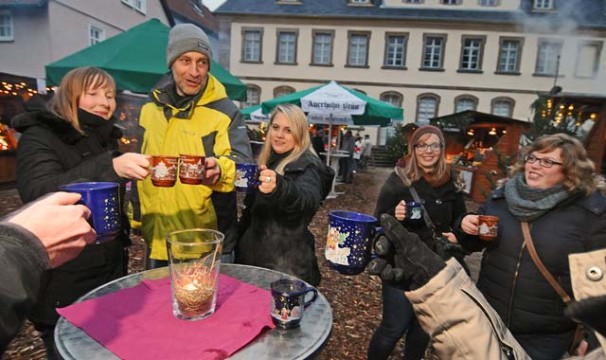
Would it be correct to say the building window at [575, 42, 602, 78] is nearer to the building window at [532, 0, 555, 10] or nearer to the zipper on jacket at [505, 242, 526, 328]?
the building window at [532, 0, 555, 10]

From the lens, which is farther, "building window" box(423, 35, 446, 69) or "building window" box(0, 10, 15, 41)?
"building window" box(423, 35, 446, 69)

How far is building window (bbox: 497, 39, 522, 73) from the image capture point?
21.9 meters

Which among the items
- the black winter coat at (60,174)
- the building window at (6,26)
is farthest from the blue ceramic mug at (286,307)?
the building window at (6,26)

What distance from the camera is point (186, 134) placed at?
200 cm

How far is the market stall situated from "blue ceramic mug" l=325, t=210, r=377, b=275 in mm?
6172

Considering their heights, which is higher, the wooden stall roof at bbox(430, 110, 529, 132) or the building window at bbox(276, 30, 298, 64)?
the building window at bbox(276, 30, 298, 64)

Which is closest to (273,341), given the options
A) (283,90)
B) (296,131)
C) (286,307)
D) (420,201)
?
(286,307)

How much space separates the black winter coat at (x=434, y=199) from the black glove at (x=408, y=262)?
1.31m

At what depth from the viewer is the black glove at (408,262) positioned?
41.4 inches

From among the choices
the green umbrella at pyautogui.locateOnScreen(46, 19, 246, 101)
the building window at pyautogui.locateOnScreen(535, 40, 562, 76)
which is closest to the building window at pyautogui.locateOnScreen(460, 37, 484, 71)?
the building window at pyautogui.locateOnScreen(535, 40, 562, 76)

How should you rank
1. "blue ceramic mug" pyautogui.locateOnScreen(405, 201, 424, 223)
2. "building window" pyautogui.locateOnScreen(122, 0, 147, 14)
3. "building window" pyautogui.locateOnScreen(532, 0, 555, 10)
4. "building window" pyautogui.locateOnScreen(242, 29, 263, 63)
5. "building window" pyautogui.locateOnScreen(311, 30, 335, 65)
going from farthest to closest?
1. "building window" pyautogui.locateOnScreen(242, 29, 263, 63)
2. "building window" pyautogui.locateOnScreen(311, 30, 335, 65)
3. "building window" pyautogui.locateOnScreen(532, 0, 555, 10)
4. "building window" pyautogui.locateOnScreen(122, 0, 147, 14)
5. "blue ceramic mug" pyautogui.locateOnScreen(405, 201, 424, 223)

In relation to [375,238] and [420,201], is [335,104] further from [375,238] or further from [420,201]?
[375,238]

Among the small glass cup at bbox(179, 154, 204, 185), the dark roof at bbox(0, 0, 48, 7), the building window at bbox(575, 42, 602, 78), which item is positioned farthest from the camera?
the building window at bbox(575, 42, 602, 78)

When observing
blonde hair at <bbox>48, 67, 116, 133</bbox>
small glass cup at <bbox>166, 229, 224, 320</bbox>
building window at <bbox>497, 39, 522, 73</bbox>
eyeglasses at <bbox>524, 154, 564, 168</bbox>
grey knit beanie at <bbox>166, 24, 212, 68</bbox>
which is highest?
building window at <bbox>497, 39, 522, 73</bbox>
